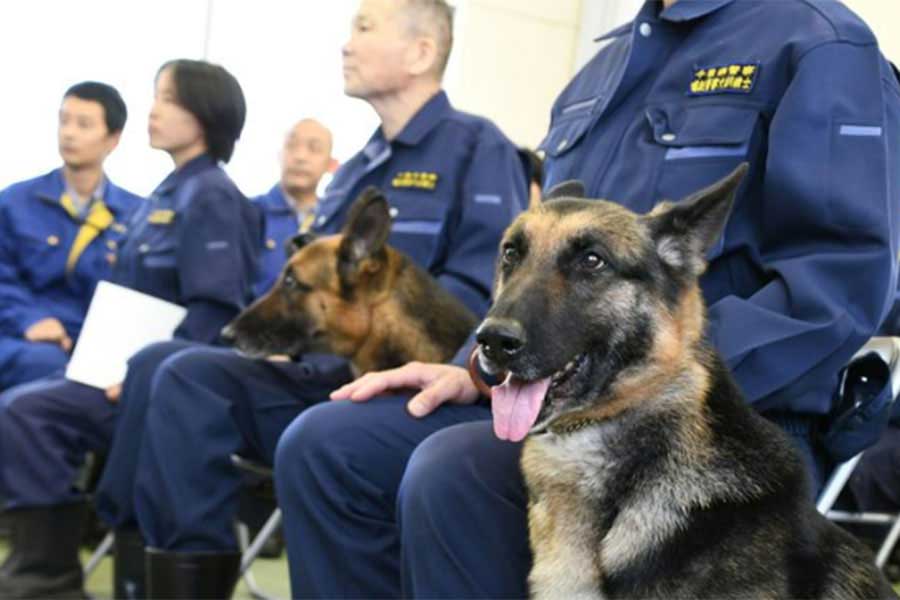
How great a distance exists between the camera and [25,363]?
11.7ft

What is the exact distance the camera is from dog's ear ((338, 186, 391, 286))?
2795mm

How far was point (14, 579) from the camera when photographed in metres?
3.06

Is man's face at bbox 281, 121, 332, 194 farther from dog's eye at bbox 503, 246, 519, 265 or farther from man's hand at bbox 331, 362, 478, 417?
dog's eye at bbox 503, 246, 519, 265

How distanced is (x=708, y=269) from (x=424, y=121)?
4.23 ft

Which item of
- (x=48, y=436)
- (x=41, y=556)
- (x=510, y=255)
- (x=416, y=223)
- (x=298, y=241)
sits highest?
(x=510, y=255)

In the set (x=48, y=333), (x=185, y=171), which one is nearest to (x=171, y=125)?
(x=185, y=171)

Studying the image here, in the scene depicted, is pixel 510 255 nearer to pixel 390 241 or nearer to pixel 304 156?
pixel 390 241

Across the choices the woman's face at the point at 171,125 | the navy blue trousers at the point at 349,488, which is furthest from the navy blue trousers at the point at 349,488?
the woman's face at the point at 171,125

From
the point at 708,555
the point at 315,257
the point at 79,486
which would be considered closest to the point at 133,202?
the point at 79,486

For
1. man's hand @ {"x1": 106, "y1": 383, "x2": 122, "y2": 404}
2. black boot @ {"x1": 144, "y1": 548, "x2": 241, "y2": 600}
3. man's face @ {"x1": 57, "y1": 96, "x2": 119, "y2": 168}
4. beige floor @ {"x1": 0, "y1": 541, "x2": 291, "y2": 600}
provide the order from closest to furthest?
black boot @ {"x1": 144, "y1": 548, "x2": 241, "y2": 600} → man's hand @ {"x1": 106, "y1": 383, "x2": 122, "y2": 404} → beige floor @ {"x1": 0, "y1": 541, "x2": 291, "y2": 600} → man's face @ {"x1": 57, "y1": 96, "x2": 119, "y2": 168}

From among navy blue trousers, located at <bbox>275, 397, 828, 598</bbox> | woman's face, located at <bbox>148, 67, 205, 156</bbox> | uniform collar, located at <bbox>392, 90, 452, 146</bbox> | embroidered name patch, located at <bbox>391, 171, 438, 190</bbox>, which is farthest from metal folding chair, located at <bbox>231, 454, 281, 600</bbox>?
woman's face, located at <bbox>148, 67, 205, 156</bbox>

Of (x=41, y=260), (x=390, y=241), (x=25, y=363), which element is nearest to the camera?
(x=390, y=241)

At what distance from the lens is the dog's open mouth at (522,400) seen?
4.83 feet

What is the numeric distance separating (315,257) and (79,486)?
1080 millimetres
